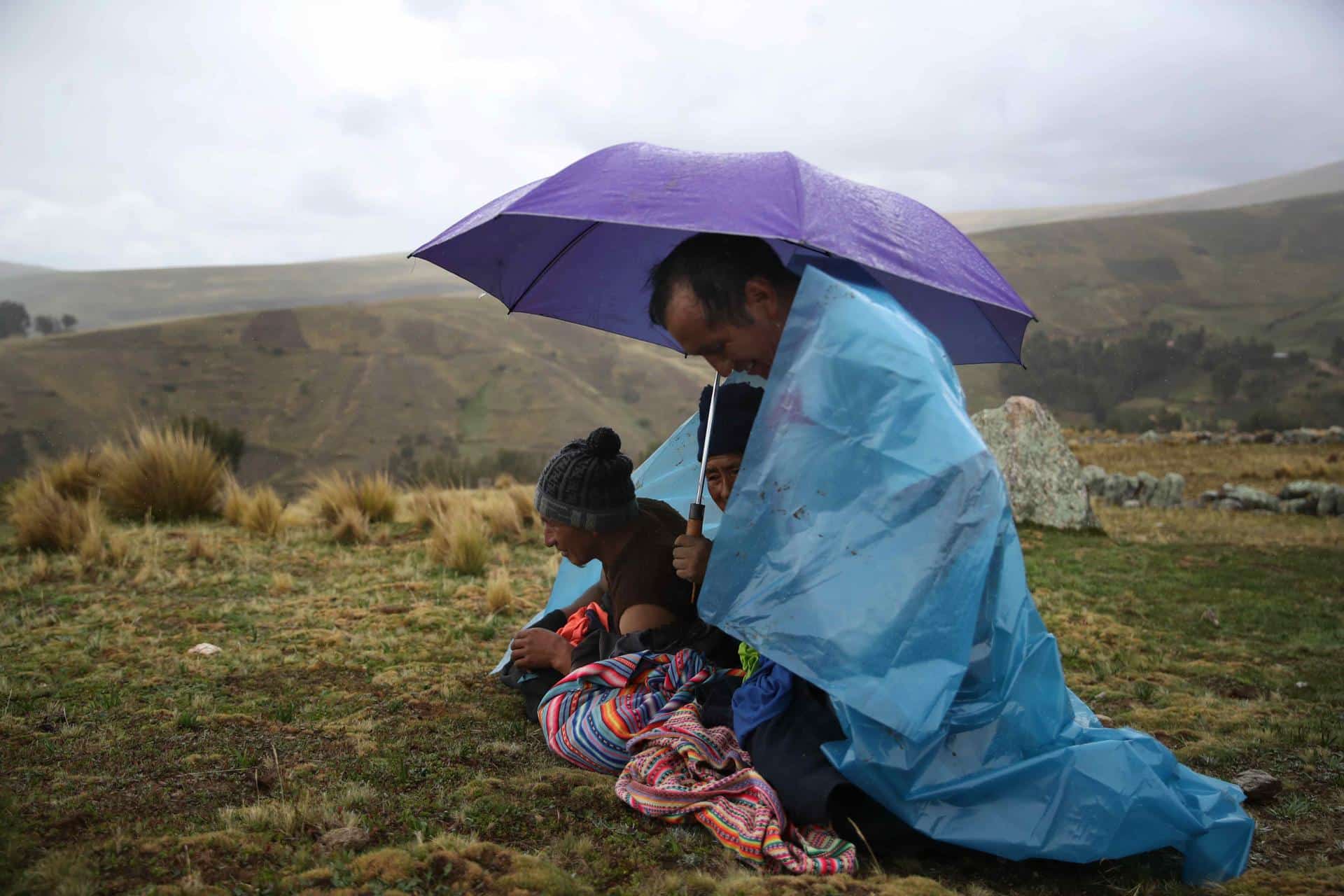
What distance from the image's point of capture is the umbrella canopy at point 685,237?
2.73 m

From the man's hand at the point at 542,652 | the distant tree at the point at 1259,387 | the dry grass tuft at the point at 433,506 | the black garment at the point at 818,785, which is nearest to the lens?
the black garment at the point at 818,785

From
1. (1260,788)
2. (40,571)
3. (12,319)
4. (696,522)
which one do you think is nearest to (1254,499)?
(1260,788)

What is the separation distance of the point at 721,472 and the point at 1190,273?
86.8 metres

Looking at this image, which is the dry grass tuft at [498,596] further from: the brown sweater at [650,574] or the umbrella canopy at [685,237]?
the brown sweater at [650,574]

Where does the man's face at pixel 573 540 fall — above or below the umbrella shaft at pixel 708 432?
below

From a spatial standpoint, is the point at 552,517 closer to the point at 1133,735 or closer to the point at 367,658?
the point at 367,658

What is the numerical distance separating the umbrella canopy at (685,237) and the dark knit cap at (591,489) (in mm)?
838

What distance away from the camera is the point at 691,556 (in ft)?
9.84

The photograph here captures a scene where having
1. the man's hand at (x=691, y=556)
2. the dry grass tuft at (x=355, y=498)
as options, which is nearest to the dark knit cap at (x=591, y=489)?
the man's hand at (x=691, y=556)

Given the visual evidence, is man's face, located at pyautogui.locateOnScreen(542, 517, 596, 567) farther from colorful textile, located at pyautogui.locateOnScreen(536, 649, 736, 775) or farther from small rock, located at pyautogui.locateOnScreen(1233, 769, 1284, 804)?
small rock, located at pyautogui.locateOnScreen(1233, 769, 1284, 804)

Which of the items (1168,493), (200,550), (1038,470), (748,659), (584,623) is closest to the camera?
(748,659)

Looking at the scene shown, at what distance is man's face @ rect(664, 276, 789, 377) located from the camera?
298 cm

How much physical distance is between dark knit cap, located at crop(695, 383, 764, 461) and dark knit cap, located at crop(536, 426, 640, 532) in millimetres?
379

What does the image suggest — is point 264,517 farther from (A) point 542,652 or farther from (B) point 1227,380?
(B) point 1227,380
